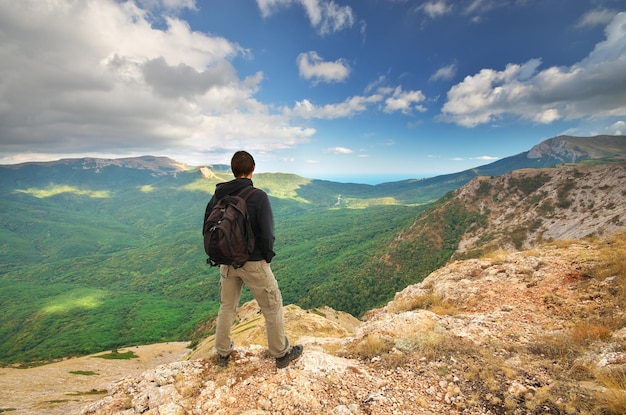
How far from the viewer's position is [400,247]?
97.7 metres

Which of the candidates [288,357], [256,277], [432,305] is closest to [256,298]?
[256,277]

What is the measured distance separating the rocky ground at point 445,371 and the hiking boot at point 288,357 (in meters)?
0.17

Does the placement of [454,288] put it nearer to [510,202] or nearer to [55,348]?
[510,202]

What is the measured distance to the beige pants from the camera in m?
5.63

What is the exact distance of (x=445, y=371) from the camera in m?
5.90

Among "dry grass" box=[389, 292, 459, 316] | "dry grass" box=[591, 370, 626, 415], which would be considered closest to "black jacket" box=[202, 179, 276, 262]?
"dry grass" box=[591, 370, 626, 415]

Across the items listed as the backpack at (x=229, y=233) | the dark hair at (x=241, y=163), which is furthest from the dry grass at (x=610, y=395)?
the dark hair at (x=241, y=163)

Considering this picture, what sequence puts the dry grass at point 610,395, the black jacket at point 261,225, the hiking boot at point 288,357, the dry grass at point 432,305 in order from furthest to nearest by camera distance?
the dry grass at point 432,305 → the hiking boot at point 288,357 → the black jacket at point 261,225 → the dry grass at point 610,395

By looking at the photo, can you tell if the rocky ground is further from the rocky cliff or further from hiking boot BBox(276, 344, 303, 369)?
hiking boot BBox(276, 344, 303, 369)

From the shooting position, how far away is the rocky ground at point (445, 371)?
15.8 feet

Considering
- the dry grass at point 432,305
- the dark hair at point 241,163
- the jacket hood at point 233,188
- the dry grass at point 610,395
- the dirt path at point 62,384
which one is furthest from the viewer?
the dirt path at point 62,384

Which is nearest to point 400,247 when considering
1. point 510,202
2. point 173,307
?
point 510,202

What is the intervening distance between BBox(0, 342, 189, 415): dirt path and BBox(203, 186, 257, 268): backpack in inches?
348

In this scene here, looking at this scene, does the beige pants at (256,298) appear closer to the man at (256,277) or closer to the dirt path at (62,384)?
the man at (256,277)
